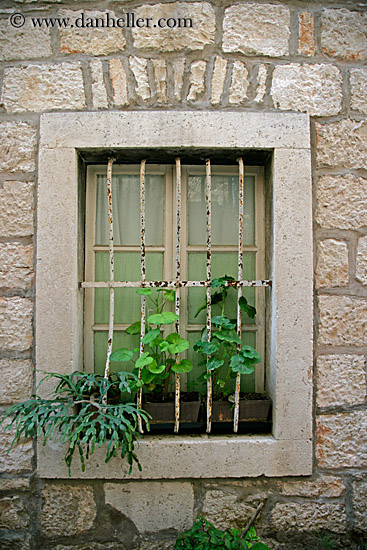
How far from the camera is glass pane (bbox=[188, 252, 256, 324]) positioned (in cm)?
→ 239

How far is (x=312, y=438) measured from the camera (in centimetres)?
217

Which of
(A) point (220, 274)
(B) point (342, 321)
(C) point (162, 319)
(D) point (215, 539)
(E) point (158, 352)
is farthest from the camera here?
(A) point (220, 274)

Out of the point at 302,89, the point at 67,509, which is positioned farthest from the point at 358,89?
the point at 67,509

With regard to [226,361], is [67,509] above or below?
below

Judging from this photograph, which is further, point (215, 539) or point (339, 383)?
point (339, 383)

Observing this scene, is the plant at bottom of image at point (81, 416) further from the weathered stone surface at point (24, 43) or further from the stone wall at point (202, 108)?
the weathered stone surface at point (24, 43)

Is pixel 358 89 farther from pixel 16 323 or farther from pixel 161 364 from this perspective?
pixel 16 323

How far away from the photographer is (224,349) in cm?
231

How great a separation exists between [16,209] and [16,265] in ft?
0.96

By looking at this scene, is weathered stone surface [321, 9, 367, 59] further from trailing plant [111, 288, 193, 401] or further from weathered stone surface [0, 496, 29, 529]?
weathered stone surface [0, 496, 29, 529]

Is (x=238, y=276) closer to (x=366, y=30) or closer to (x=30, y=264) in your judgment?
(x=30, y=264)

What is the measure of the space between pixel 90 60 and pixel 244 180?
1051 mm

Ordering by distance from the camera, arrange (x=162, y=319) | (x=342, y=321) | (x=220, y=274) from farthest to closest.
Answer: (x=220, y=274), (x=342, y=321), (x=162, y=319)

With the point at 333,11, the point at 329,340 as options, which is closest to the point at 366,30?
the point at 333,11
